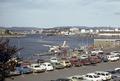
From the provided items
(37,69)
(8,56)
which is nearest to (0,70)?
(8,56)

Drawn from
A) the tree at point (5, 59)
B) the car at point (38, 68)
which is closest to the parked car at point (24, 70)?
the car at point (38, 68)

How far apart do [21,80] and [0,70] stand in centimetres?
1869

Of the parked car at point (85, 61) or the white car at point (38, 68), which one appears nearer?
the white car at point (38, 68)

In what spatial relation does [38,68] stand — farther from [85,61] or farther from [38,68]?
[85,61]

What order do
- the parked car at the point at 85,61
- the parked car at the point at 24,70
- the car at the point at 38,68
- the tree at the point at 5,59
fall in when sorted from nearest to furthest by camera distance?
the tree at the point at 5,59 < the parked car at the point at 24,70 < the car at the point at 38,68 < the parked car at the point at 85,61

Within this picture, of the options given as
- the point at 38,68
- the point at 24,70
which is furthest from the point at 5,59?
the point at 38,68

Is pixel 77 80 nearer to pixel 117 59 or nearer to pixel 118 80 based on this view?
pixel 118 80

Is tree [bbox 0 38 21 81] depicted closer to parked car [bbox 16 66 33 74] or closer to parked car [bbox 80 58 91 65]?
parked car [bbox 16 66 33 74]

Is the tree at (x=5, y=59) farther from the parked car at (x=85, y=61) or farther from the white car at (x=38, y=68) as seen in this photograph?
the parked car at (x=85, y=61)

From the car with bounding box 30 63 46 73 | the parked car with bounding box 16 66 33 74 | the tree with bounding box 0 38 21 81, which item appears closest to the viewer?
the tree with bounding box 0 38 21 81

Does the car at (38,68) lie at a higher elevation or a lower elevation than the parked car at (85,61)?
higher

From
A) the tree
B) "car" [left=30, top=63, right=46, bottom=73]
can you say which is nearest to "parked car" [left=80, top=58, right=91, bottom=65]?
"car" [left=30, top=63, right=46, bottom=73]

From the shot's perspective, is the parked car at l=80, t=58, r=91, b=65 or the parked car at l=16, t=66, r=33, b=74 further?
the parked car at l=80, t=58, r=91, b=65

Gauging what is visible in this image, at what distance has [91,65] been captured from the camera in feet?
194
